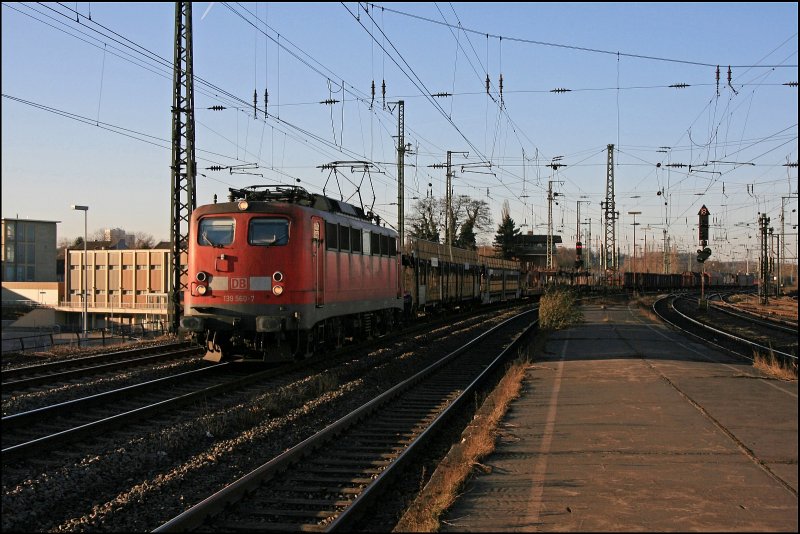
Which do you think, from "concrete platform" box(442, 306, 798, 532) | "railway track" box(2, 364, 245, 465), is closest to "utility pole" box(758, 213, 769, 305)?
"concrete platform" box(442, 306, 798, 532)

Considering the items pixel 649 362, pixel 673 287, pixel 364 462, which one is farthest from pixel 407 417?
pixel 673 287

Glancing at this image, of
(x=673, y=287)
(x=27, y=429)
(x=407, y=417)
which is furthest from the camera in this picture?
(x=673, y=287)

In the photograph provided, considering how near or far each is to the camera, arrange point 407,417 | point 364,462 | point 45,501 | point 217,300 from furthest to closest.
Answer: point 217,300 → point 407,417 → point 364,462 → point 45,501

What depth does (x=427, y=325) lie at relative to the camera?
2973 cm

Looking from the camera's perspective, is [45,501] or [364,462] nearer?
[45,501]

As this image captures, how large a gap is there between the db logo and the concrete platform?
5836mm

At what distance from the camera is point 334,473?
8.17 metres

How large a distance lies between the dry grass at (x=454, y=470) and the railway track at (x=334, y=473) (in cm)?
53

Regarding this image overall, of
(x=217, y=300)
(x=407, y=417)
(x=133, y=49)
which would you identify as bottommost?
(x=407, y=417)

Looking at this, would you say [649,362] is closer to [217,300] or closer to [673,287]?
[217,300]

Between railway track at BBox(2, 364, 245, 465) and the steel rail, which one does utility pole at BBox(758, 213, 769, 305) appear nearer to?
the steel rail

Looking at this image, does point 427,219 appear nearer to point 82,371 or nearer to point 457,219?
point 457,219

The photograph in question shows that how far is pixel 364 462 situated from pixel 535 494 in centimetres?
263

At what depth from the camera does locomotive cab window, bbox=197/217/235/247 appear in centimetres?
1555
